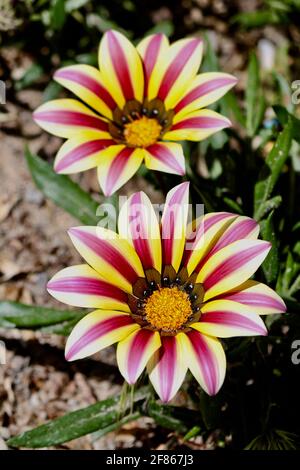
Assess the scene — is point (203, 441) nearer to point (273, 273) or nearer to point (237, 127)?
point (273, 273)

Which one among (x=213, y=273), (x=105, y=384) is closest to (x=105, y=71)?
(x=213, y=273)

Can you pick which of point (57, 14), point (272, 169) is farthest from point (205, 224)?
point (57, 14)

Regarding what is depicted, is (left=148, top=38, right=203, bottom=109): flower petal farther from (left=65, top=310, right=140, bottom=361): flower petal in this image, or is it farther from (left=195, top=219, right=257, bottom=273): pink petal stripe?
(left=65, top=310, right=140, bottom=361): flower petal

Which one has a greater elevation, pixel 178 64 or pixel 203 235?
pixel 178 64

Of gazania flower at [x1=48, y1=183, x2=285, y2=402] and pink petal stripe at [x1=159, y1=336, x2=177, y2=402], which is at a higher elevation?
gazania flower at [x1=48, y1=183, x2=285, y2=402]

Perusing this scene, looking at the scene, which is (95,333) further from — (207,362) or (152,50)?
(152,50)

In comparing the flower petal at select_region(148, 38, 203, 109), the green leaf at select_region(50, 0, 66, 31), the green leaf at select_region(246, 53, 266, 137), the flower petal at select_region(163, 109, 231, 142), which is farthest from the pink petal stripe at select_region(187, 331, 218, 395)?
the green leaf at select_region(50, 0, 66, 31)
